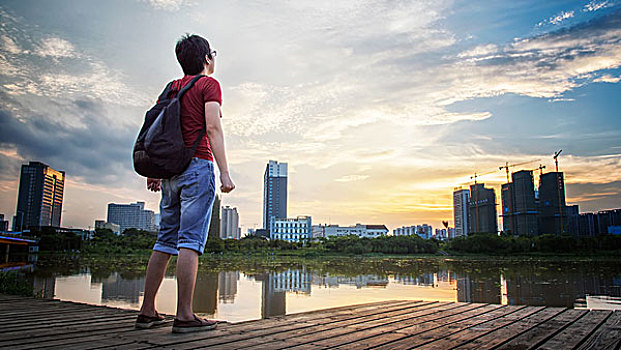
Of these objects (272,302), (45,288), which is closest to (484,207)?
(272,302)

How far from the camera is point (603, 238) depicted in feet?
149

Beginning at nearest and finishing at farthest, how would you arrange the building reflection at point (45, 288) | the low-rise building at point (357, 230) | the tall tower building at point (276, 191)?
the building reflection at point (45, 288) < the low-rise building at point (357, 230) < the tall tower building at point (276, 191)

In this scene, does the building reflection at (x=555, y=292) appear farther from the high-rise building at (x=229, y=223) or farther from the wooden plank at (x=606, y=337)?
the high-rise building at (x=229, y=223)

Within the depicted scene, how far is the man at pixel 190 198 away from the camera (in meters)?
2.07

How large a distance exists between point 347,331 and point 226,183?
3.26 feet

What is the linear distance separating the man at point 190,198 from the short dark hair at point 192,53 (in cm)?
9

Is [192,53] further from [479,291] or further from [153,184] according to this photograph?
[479,291]

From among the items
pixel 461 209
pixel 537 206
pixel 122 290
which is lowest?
pixel 122 290

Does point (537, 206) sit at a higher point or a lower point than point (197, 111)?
higher

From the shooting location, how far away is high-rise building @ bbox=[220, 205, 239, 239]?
476 feet

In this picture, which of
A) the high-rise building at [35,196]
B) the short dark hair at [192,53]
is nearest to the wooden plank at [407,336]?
the short dark hair at [192,53]

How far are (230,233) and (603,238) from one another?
129 meters

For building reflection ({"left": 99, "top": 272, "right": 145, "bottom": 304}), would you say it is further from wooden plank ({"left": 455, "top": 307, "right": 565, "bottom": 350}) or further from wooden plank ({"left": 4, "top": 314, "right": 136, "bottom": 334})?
wooden plank ({"left": 455, "top": 307, "right": 565, "bottom": 350})

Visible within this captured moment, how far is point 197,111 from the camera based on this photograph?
7.43 feet
